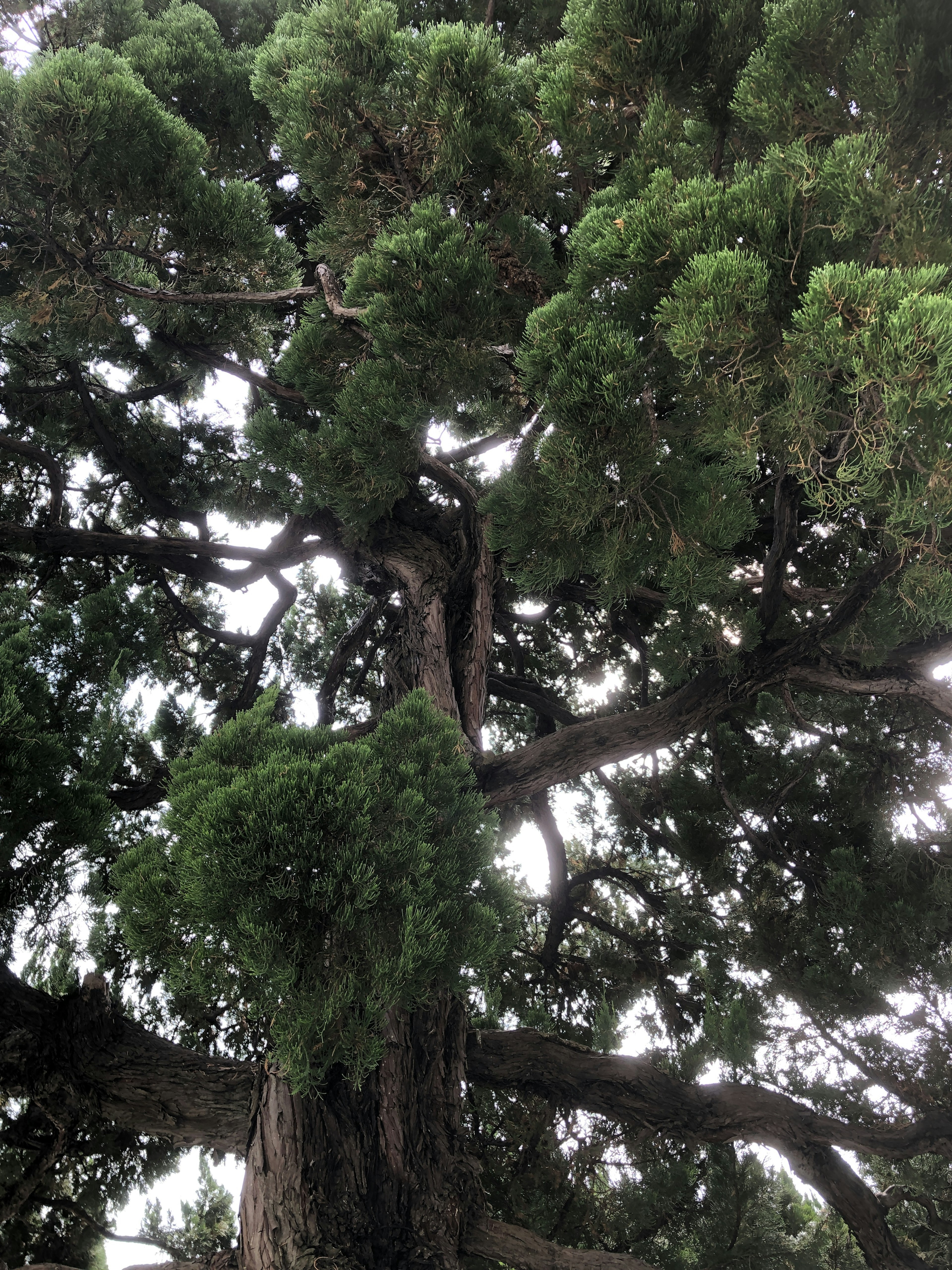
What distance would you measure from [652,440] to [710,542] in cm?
45

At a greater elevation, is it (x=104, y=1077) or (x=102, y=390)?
(x=102, y=390)

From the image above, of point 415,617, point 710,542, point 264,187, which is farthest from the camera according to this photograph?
point 264,187

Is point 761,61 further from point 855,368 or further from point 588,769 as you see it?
point 588,769

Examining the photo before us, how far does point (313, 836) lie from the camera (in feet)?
7.82

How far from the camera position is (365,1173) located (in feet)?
9.91

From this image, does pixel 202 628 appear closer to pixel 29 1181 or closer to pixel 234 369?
pixel 234 369

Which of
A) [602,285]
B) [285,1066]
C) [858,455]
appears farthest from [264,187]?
[285,1066]

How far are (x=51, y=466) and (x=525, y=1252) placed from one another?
14.9ft

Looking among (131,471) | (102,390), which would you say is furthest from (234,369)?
(102,390)

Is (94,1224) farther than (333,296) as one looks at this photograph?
Yes

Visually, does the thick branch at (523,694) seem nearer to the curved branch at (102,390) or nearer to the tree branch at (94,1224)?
the curved branch at (102,390)

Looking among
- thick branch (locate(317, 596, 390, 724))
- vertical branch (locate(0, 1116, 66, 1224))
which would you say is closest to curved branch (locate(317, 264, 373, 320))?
thick branch (locate(317, 596, 390, 724))

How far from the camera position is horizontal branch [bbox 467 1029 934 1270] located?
3775mm

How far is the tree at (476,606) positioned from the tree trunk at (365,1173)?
0.02m
